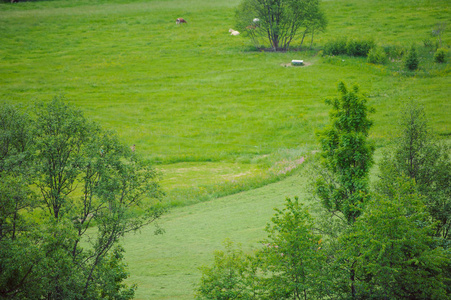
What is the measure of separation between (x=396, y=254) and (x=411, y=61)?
181ft

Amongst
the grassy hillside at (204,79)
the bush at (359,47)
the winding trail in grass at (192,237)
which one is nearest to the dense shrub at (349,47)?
the bush at (359,47)

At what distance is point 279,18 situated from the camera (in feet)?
250

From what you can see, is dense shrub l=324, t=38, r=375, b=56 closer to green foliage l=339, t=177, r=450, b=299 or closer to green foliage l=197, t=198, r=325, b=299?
green foliage l=339, t=177, r=450, b=299

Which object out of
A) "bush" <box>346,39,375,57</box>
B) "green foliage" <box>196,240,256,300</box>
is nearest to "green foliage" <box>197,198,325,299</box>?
"green foliage" <box>196,240,256,300</box>

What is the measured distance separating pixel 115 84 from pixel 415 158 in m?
59.1

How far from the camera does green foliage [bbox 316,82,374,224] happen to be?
64.1 ft

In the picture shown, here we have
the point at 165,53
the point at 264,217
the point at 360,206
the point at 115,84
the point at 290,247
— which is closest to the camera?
the point at 290,247

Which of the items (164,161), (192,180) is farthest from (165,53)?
(192,180)

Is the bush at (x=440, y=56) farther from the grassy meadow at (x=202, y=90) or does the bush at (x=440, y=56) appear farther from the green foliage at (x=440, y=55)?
the grassy meadow at (x=202, y=90)

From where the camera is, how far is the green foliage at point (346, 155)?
769 inches

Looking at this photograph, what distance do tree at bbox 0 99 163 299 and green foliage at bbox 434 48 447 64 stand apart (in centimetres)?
5995

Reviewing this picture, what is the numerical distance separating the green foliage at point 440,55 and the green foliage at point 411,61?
11.3 ft

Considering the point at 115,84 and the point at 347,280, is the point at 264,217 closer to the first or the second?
the point at 347,280

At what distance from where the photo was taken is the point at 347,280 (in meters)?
18.1
